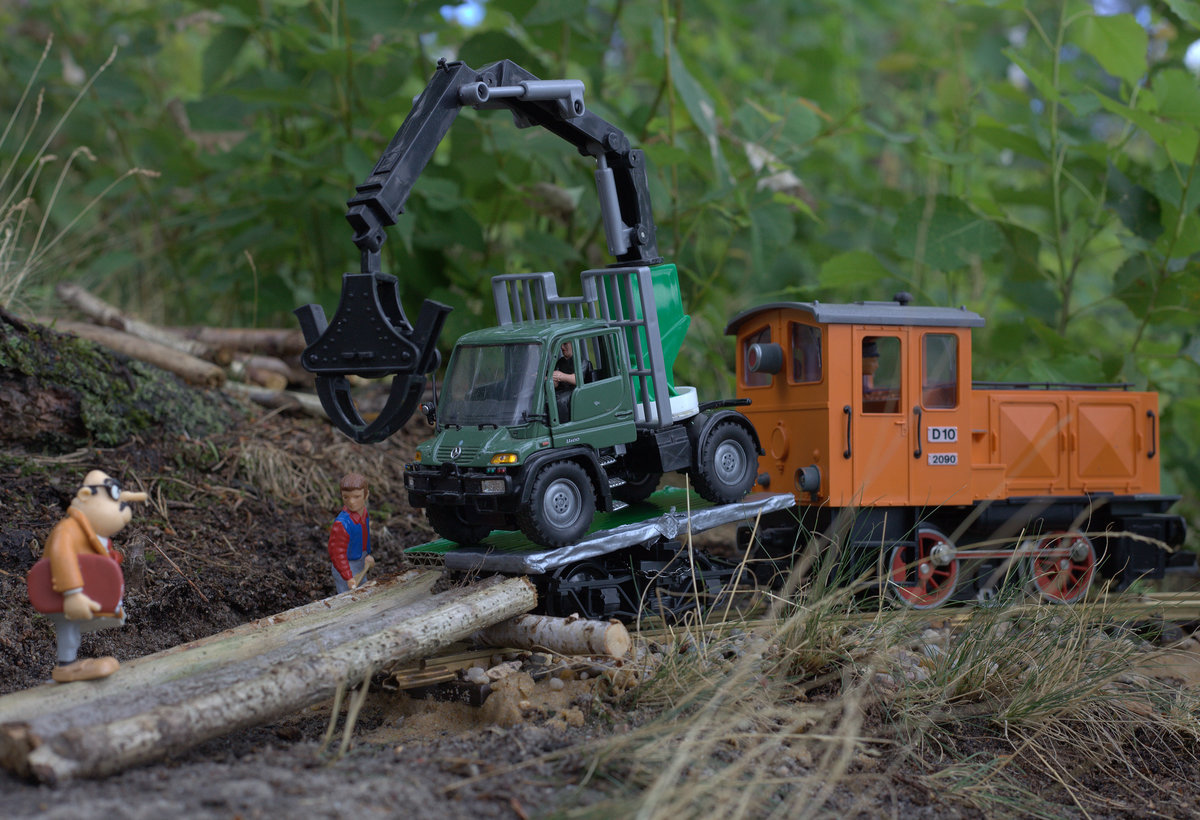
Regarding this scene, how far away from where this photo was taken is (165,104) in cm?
903

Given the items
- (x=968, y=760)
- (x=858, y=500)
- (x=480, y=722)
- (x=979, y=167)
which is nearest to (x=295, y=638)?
(x=480, y=722)

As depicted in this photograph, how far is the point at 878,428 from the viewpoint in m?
5.88

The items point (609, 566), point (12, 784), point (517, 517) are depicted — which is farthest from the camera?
point (609, 566)

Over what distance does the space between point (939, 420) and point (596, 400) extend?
2461 mm

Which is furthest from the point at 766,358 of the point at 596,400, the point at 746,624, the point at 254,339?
the point at 254,339

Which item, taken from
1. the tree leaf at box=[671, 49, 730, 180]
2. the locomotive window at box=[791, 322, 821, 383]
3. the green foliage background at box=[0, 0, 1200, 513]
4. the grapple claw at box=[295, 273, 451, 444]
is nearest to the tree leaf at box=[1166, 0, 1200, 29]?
the green foliage background at box=[0, 0, 1200, 513]

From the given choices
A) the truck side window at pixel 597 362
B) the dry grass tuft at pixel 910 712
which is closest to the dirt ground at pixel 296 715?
the dry grass tuft at pixel 910 712

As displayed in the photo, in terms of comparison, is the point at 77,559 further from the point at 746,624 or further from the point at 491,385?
the point at 746,624

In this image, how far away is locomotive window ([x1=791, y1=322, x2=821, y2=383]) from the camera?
5938 millimetres

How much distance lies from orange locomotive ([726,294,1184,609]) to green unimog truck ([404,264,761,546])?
68cm

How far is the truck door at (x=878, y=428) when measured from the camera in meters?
5.80

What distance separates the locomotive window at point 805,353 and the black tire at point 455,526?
7.51 ft

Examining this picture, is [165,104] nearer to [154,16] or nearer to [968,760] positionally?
[154,16]

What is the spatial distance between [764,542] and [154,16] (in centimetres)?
642
